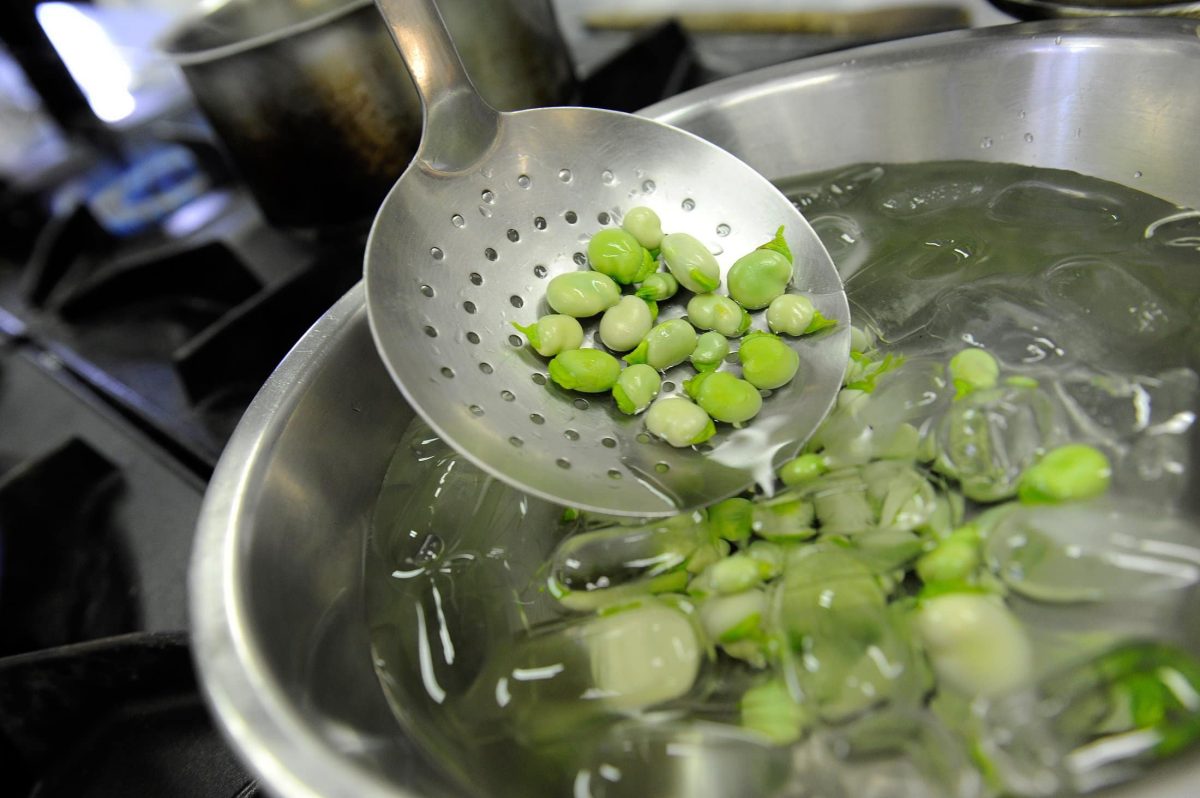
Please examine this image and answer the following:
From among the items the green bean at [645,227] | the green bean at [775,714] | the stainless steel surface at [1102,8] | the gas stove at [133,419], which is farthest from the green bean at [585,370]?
the stainless steel surface at [1102,8]

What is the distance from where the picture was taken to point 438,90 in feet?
2.09

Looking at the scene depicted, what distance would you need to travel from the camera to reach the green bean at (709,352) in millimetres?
597

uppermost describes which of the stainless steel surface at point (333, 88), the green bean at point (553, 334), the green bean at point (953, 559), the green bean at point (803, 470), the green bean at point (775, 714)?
the stainless steel surface at point (333, 88)

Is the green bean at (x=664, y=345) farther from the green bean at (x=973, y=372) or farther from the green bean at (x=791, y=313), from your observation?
the green bean at (x=973, y=372)

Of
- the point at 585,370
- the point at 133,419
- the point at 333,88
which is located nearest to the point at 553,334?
the point at 585,370

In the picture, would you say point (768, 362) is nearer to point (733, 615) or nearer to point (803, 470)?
point (803, 470)

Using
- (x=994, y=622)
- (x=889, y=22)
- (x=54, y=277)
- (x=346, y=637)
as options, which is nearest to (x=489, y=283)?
(x=346, y=637)

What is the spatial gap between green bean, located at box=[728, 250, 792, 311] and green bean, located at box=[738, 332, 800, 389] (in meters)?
0.04

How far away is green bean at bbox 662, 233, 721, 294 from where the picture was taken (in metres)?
0.61

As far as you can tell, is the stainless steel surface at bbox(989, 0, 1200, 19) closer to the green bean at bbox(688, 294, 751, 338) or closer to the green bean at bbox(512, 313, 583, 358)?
the green bean at bbox(688, 294, 751, 338)

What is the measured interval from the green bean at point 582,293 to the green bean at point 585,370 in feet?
0.12

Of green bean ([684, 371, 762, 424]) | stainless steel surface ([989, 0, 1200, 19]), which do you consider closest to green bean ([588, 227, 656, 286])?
green bean ([684, 371, 762, 424])

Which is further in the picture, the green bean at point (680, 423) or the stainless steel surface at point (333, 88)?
the stainless steel surface at point (333, 88)

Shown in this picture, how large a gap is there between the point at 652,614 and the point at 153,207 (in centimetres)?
107
